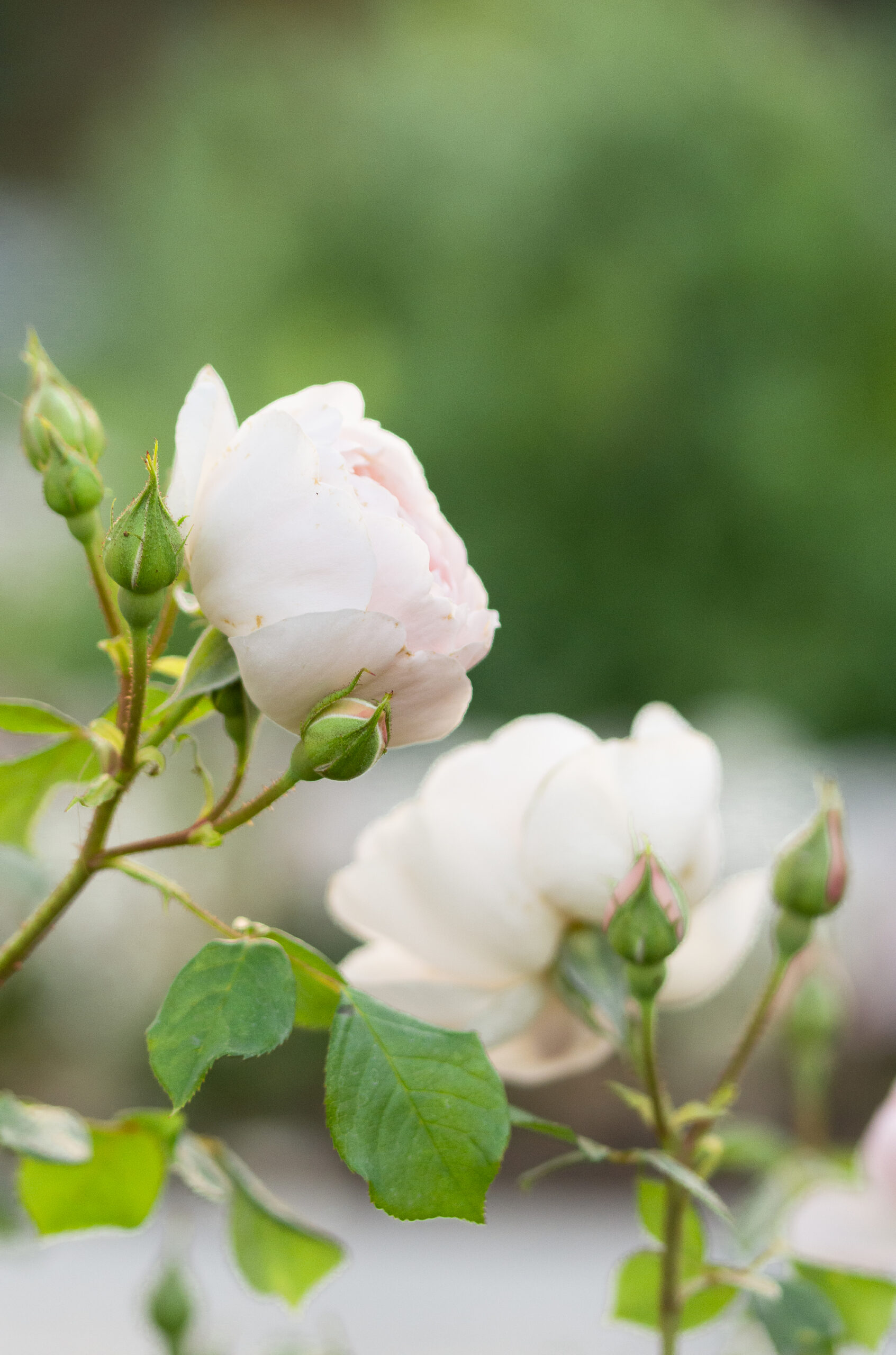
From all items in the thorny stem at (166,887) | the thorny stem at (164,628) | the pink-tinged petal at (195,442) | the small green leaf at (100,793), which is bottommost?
the thorny stem at (166,887)

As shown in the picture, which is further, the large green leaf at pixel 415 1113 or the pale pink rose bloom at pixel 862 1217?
the pale pink rose bloom at pixel 862 1217

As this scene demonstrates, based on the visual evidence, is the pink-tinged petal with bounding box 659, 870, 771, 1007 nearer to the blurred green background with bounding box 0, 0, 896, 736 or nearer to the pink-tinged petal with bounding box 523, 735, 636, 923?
the pink-tinged petal with bounding box 523, 735, 636, 923

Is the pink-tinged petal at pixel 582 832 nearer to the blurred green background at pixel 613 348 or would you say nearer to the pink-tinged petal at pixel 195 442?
the pink-tinged petal at pixel 195 442

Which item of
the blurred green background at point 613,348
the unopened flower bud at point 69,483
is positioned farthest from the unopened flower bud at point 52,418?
the blurred green background at point 613,348

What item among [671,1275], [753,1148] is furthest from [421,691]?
[753,1148]

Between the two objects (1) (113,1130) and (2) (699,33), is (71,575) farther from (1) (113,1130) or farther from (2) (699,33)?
(1) (113,1130)

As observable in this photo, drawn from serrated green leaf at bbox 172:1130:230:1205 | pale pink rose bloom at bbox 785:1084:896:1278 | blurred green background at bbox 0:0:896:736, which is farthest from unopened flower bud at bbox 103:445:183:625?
blurred green background at bbox 0:0:896:736
